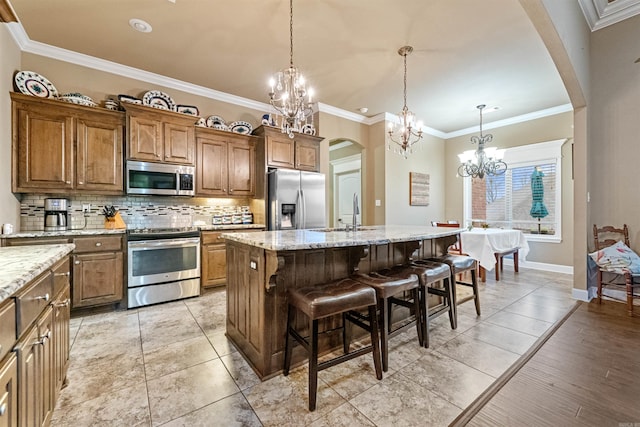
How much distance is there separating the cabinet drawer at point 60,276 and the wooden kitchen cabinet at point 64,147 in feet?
6.33

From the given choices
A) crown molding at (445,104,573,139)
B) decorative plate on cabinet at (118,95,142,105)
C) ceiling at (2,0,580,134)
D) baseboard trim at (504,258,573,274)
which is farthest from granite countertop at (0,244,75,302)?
crown molding at (445,104,573,139)

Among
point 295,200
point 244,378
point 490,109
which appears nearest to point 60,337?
point 244,378

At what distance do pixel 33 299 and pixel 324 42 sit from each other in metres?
3.26

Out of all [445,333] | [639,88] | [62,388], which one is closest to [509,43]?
[639,88]

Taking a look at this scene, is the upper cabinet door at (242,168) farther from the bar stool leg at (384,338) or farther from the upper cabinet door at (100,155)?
the bar stool leg at (384,338)

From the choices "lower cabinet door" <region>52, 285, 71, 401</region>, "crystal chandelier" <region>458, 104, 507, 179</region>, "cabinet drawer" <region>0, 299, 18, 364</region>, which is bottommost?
"lower cabinet door" <region>52, 285, 71, 401</region>

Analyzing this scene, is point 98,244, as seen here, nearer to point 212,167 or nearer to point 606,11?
point 212,167

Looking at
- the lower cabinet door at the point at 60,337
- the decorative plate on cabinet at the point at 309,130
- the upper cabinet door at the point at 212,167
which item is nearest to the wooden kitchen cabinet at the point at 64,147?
the upper cabinet door at the point at 212,167

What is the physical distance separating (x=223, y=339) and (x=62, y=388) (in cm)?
104

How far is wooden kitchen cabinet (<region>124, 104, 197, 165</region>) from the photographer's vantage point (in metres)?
3.36

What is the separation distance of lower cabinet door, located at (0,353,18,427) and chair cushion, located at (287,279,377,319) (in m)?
1.18

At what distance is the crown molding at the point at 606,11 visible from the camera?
312 cm

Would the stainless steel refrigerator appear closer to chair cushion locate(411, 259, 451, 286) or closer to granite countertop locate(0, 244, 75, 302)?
chair cushion locate(411, 259, 451, 286)

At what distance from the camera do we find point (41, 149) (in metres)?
2.90
